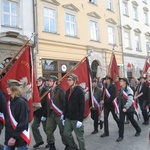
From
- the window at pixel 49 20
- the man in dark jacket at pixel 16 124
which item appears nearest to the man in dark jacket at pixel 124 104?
the man in dark jacket at pixel 16 124

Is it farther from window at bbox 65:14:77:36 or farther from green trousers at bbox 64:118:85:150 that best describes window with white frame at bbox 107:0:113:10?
green trousers at bbox 64:118:85:150

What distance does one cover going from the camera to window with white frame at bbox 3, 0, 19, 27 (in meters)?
15.2

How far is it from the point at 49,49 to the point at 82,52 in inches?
142

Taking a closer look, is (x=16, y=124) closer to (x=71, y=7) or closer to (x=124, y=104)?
(x=124, y=104)

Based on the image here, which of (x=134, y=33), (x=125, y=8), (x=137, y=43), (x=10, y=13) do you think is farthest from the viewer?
(x=137, y=43)

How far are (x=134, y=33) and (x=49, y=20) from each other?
12638 mm

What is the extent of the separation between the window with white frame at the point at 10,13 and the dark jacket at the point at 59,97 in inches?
394

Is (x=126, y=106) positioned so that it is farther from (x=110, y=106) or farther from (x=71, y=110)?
(x=71, y=110)

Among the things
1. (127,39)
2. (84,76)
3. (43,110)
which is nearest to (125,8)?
(127,39)

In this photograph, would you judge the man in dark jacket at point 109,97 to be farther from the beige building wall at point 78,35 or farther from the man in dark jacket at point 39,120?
the beige building wall at point 78,35

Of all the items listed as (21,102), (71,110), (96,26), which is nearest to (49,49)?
(96,26)

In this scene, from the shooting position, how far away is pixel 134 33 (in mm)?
27531

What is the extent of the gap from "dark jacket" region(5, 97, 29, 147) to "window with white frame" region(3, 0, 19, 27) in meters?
11.8

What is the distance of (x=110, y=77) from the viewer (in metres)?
7.83
